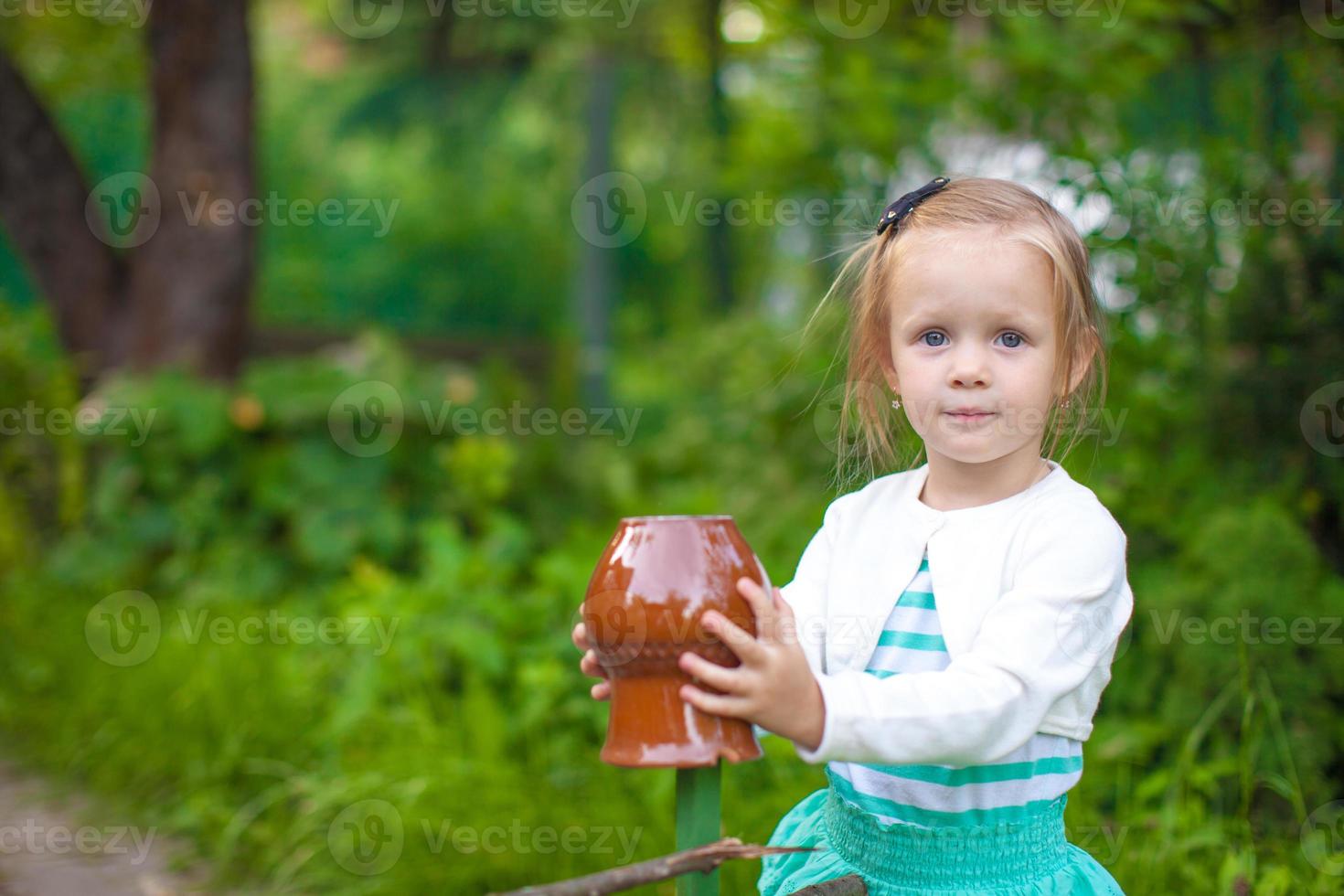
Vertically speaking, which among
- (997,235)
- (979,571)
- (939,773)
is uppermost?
(997,235)

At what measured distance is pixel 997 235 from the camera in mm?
1416

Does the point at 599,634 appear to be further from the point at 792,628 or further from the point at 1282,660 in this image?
the point at 1282,660

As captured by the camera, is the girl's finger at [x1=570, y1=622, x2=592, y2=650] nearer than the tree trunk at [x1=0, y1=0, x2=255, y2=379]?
Yes

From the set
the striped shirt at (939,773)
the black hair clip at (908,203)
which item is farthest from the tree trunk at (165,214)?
the striped shirt at (939,773)

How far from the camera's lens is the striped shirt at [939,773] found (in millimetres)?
1446

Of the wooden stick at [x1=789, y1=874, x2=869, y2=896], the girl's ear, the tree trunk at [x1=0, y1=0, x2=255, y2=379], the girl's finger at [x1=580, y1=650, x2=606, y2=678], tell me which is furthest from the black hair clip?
the tree trunk at [x1=0, y1=0, x2=255, y2=379]

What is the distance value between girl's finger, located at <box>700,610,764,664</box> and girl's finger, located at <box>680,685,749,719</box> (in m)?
0.04

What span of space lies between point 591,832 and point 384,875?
1.64 feet

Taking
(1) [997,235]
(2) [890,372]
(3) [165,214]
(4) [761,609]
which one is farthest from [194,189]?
(4) [761,609]

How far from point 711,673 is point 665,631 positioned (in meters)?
0.06

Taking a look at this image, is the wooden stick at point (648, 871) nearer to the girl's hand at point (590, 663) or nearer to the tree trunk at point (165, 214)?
the girl's hand at point (590, 663)

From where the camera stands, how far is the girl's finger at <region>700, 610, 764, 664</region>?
1.16 meters

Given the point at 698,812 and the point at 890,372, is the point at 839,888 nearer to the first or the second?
the point at 698,812

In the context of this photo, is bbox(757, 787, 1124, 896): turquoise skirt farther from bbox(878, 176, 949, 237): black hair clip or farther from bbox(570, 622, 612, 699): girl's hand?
bbox(878, 176, 949, 237): black hair clip
